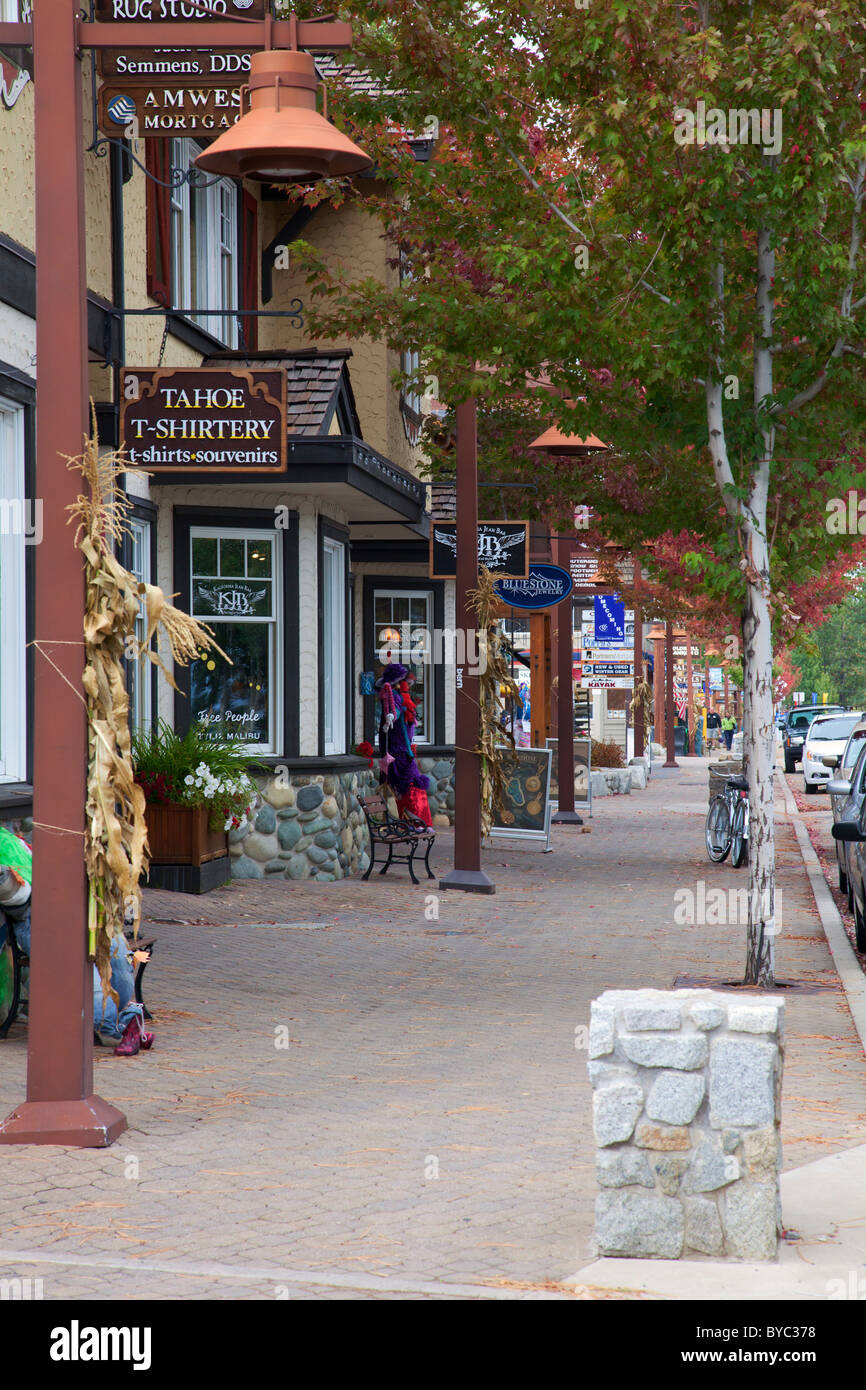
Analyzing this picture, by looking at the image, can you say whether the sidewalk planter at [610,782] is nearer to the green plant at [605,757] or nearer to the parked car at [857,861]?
the green plant at [605,757]

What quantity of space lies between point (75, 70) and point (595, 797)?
27.7 meters

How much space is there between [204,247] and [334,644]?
4.43 m

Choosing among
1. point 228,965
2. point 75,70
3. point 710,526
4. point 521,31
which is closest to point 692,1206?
point 75,70

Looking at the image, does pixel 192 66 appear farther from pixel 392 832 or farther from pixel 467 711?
pixel 392 832

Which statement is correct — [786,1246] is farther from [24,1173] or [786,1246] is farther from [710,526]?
[710,526]

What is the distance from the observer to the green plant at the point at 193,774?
1402 cm

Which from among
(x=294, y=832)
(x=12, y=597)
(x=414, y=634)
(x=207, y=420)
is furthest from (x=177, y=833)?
(x=414, y=634)

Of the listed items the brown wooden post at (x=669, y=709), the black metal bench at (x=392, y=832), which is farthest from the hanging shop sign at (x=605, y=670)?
the black metal bench at (x=392, y=832)

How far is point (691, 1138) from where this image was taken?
4.99 metres

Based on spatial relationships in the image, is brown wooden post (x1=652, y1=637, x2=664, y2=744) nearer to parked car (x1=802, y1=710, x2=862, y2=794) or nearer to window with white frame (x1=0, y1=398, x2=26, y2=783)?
parked car (x1=802, y1=710, x2=862, y2=794)

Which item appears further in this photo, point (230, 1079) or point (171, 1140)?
point (230, 1079)

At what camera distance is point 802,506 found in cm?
1123

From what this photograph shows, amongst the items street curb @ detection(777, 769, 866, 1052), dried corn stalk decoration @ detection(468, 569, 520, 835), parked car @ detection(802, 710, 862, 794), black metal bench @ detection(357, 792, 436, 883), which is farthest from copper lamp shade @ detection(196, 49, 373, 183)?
parked car @ detection(802, 710, 862, 794)

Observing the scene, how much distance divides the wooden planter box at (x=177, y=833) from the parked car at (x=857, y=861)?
17.8 ft
